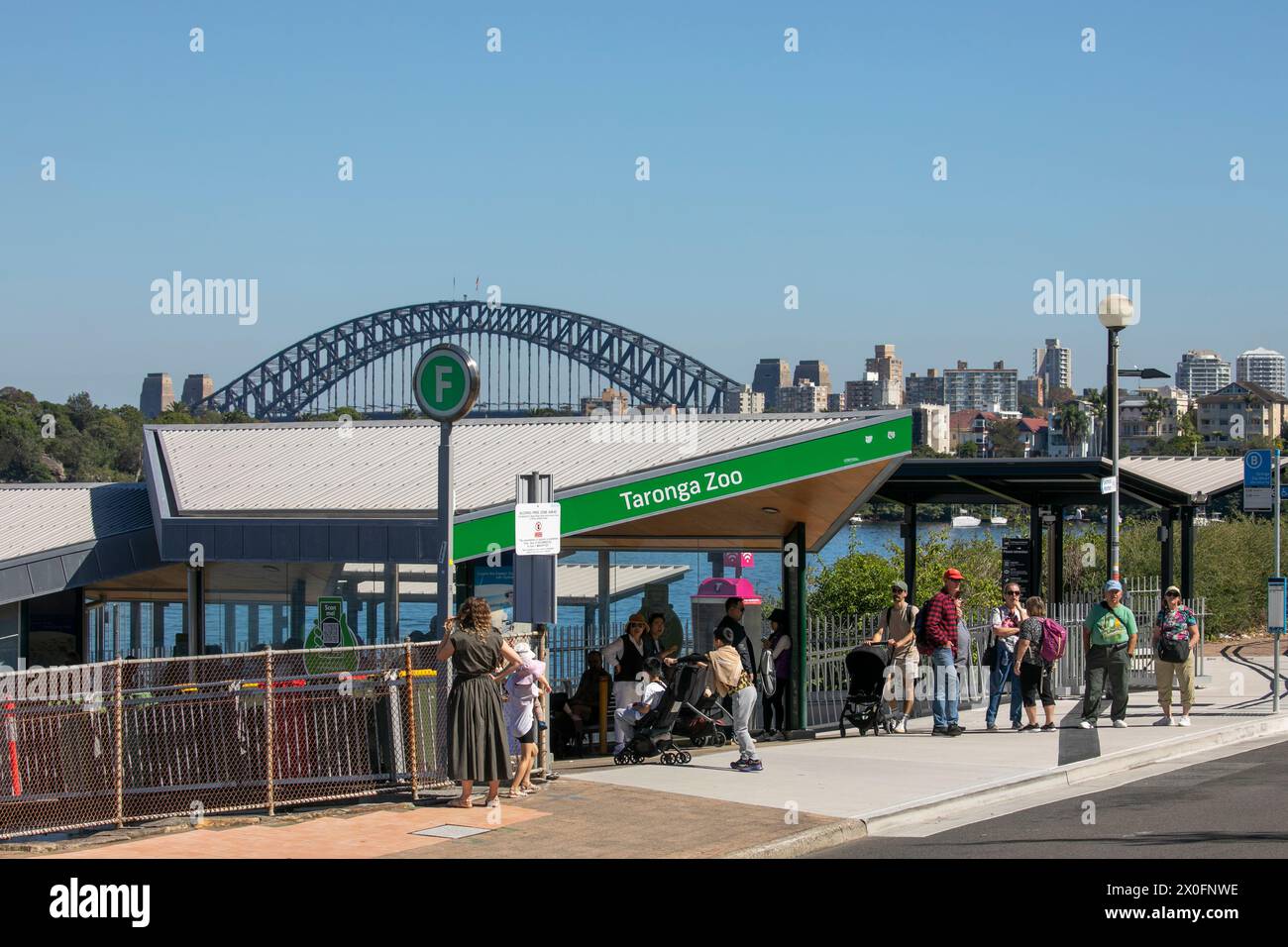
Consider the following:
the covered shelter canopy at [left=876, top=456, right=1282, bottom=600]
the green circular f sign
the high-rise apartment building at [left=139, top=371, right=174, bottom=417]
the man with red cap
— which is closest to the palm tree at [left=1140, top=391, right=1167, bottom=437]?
the high-rise apartment building at [left=139, top=371, right=174, bottom=417]

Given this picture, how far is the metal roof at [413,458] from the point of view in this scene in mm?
15867

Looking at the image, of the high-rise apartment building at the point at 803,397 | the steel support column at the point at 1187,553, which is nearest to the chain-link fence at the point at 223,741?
the steel support column at the point at 1187,553

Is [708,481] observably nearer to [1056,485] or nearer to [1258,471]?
[1056,485]

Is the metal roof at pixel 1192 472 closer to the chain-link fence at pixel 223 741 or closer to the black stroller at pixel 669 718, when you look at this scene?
the black stroller at pixel 669 718

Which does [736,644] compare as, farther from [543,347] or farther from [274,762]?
[543,347]

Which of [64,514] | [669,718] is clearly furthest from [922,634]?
[64,514]

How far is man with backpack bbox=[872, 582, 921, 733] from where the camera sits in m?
16.7

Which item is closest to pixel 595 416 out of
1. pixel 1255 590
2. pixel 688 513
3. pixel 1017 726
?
pixel 688 513

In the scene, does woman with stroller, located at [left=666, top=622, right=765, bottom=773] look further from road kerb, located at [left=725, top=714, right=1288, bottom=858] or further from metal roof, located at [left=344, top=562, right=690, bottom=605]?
metal roof, located at [left=344, top=562, right=690, bottom=605]

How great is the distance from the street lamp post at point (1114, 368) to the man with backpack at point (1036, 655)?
245 centimetres

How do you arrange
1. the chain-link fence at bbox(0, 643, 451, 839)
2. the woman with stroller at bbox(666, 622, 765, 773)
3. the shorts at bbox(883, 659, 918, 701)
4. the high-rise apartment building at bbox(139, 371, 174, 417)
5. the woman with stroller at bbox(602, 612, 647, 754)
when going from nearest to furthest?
1. the chain-link fence at bbox(0, 643, 451, 839)
2. the woman with stroller at bbox(666, 622, 765, 773)
3. the woman with stroller at bbox(602, 612, 647, 754)
4. the shorts at bbox(883, 659, 918, 701)
5. the high-rise apartment building at bbox(139, 371, 174, 417)

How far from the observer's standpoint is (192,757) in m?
12.5

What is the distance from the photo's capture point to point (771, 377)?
138250 millimetres

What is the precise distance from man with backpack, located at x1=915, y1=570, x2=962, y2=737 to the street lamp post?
3.43m
